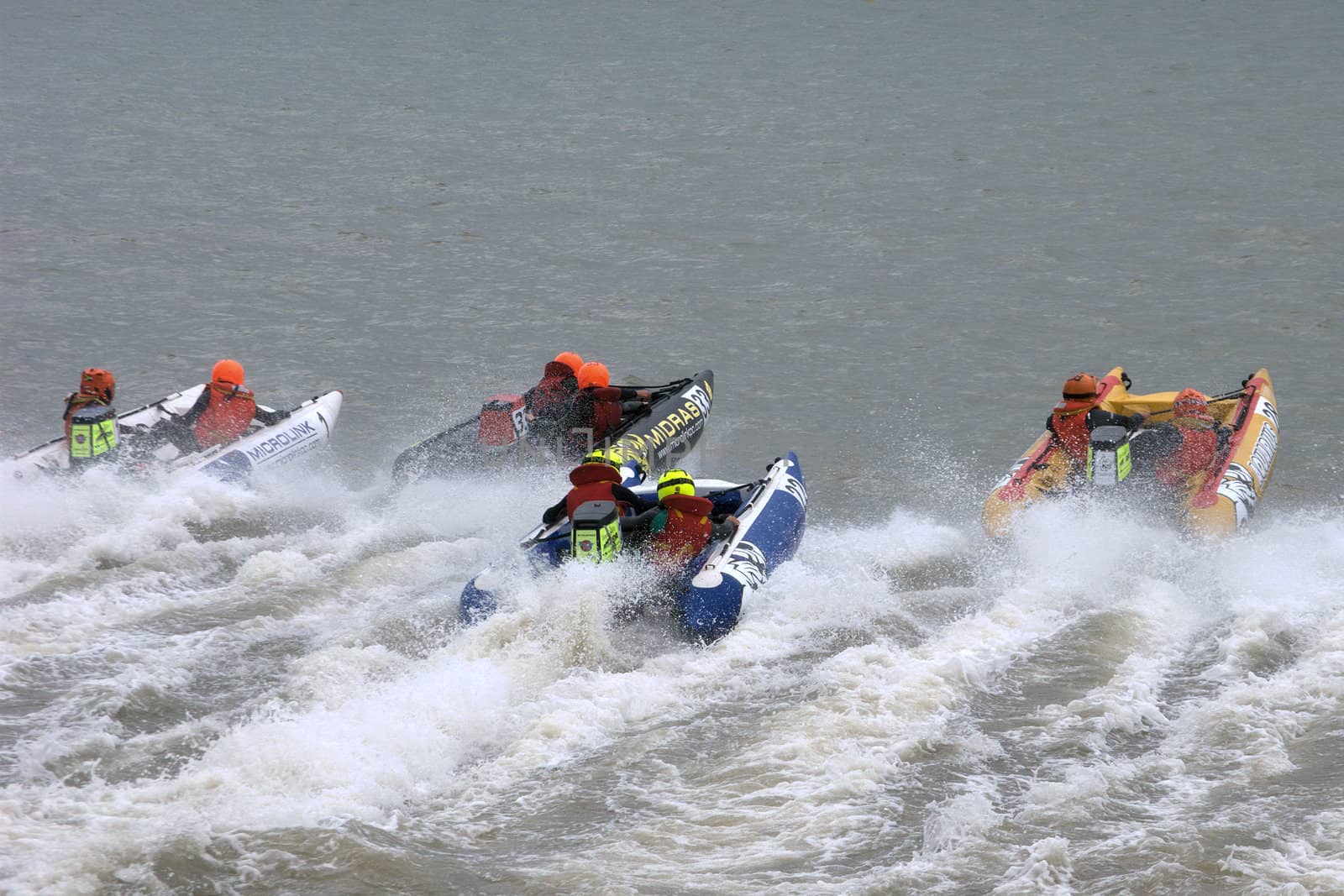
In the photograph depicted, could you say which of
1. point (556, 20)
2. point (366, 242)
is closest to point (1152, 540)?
point (366, 242)

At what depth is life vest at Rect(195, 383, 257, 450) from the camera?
12.0 meters

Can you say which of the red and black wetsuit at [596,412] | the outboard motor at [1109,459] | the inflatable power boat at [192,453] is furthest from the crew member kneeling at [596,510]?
the inflatable power boat at [192,453]

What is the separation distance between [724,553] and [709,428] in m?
4.74

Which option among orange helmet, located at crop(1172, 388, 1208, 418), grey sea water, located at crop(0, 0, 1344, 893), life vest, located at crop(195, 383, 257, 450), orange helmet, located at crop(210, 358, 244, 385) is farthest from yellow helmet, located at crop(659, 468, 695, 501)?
orange helmet, located at crop(210, 358, 244, 385)

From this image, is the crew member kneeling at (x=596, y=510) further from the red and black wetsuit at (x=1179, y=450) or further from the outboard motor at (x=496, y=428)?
the red and black wetsuit at (x=1179, y=450)

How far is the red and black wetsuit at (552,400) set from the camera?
474 inches

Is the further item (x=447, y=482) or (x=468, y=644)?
(x=447, y=482)

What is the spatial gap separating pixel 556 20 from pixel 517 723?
84.9ft

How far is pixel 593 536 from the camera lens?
28.4ft

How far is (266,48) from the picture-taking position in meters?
29.9

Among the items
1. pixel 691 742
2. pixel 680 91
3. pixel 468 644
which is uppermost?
pixel 680 91

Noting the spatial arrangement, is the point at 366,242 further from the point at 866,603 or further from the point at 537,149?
the point at 866,603

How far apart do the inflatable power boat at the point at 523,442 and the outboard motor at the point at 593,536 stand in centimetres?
270

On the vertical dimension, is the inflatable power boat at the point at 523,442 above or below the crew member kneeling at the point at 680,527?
above
